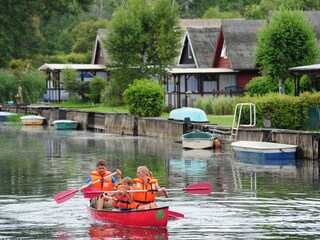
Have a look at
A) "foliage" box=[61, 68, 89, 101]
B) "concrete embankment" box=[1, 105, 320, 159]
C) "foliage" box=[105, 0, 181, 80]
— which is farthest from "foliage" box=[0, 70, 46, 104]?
"foliage" box=[105, 0, 181, 80]

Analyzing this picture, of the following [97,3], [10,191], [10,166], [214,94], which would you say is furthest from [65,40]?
[10,191]

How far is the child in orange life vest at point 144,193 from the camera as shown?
26.4 m

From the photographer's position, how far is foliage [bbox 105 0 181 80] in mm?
77062

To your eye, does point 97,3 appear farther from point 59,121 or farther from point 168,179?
point 168,179

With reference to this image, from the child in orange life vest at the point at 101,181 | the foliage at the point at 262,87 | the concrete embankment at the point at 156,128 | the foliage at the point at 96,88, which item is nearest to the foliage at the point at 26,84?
the concrete embankment at the point at 156,128

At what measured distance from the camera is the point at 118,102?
8219cm

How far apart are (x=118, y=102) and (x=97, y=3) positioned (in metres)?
89.8

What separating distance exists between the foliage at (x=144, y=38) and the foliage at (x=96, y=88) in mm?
9109

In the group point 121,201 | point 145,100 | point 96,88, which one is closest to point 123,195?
point 121,201

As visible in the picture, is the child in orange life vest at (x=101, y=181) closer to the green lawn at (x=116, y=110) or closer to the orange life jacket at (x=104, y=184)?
the orange life jacket at (x=104, y=184)

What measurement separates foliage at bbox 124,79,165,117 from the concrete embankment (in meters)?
0.67

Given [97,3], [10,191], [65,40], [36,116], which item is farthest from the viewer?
[97,3]

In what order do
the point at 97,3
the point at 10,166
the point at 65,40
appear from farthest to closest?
the point at 97,3 < the point at 65,40 < the point at 10,166

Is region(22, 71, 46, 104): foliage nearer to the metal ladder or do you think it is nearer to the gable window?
the gable window
